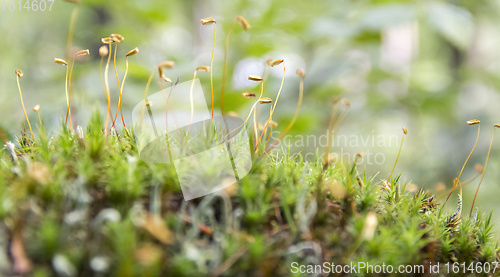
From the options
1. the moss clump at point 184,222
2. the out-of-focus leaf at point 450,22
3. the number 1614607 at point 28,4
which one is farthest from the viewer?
the number 1614607 at point 28,4

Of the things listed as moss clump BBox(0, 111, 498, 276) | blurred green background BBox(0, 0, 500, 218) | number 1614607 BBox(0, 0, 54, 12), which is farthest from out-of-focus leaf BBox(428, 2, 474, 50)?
number 1614607 BBox(0, 0, 54, 12)

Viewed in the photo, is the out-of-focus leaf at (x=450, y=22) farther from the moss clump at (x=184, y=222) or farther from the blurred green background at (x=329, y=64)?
the moss clump at (x=184, y=222)

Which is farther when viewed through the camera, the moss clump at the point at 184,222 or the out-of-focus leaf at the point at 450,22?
the out-of-focus leaf at the point at 450,22

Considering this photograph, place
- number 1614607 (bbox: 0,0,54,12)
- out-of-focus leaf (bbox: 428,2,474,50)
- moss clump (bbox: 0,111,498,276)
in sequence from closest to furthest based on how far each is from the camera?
moss clump (bbox: 0,111,498,276) → out-of-focus leaf (bbox: 428,2,474,50) → number 1614607 (bbox: 0,0,54,12)

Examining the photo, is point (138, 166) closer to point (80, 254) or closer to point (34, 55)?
point (80, 254)

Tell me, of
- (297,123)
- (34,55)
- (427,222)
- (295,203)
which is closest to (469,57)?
(297,123)

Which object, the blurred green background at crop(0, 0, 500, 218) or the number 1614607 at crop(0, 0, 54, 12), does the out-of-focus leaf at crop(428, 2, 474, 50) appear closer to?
the blurred green background at crop(0, 0, 500, 218)

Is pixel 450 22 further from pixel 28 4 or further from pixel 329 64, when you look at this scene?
pixel 28 4

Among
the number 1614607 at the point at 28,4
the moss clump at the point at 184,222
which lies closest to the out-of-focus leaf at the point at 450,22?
the moss clump at the point at 184,222

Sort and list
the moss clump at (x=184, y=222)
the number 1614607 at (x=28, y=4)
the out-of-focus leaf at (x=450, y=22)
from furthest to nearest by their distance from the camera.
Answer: the number 1614607 at (x=28, y=4) → the out-of-focus leaf at (x=450, y=22) → the moss clump at (x=184, y=222)

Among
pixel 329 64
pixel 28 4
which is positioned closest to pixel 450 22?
pixel 329 64

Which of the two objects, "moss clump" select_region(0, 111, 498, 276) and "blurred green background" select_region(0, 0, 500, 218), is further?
"blurred green background" select_region(0, 0, 500, 218)
